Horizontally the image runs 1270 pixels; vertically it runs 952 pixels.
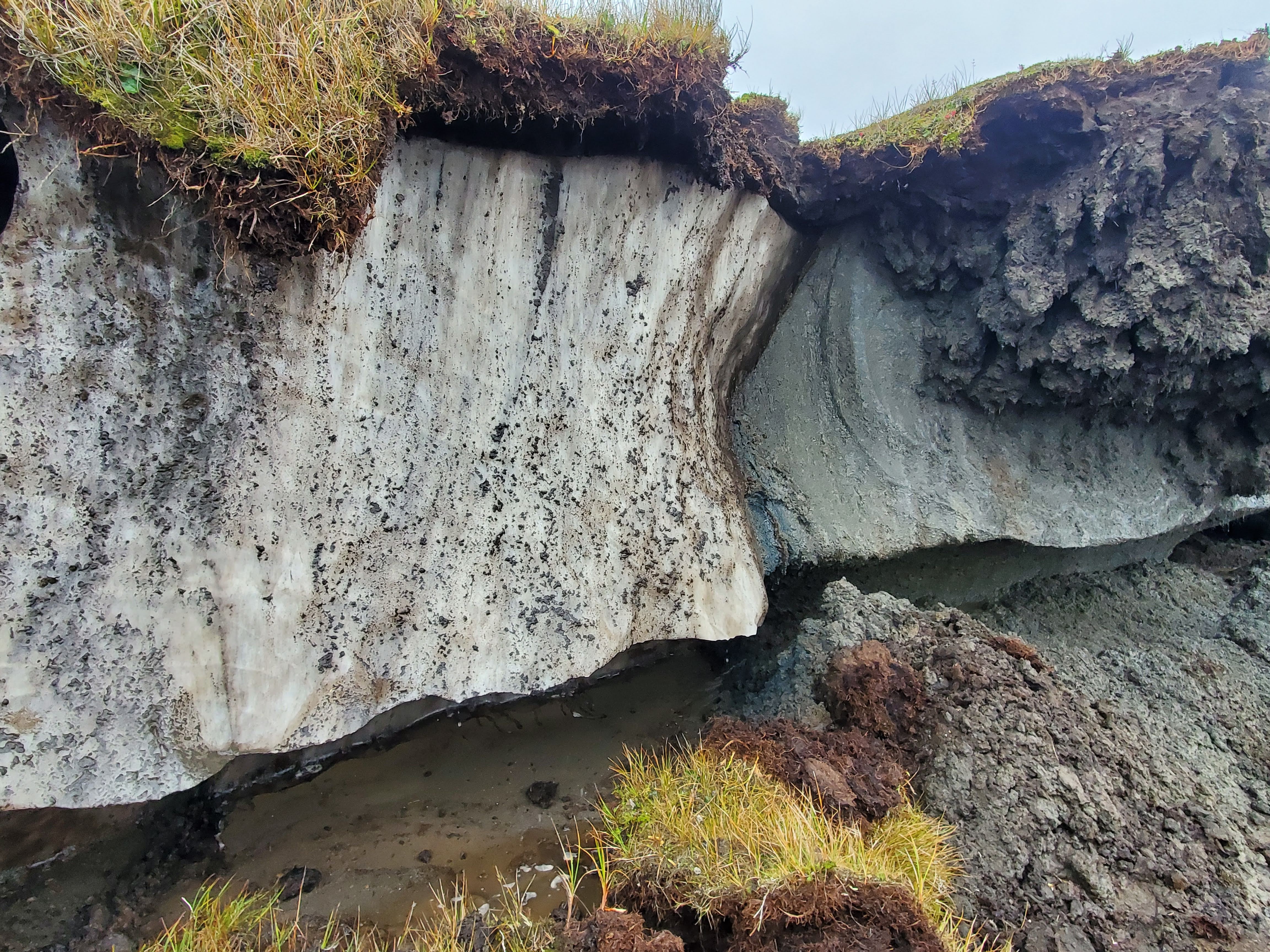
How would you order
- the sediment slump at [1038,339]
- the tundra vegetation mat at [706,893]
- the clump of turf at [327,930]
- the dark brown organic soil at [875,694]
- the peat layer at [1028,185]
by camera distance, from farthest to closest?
the sediment slump at [1038,339], the dark brown organic soil at [875,694], the peat layer at [1028,185], the clump of turf at [327,930], the tundra vegetation mat at [706,893]

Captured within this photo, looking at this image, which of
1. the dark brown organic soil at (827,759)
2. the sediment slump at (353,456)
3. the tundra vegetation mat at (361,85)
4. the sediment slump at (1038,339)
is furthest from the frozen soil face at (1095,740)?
the tundra vegetation mat at (361,85)

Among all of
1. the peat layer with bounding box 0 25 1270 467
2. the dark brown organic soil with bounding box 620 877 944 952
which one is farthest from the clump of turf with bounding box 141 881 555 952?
the peat layer with bounding box 0 25 1270 467

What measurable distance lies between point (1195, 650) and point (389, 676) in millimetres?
4702

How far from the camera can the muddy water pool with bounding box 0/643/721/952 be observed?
2.80 meters

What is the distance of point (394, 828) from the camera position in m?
3.29

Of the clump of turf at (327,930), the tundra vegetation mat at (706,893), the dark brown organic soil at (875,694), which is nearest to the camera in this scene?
the tundra vegetation mat at (706,893)

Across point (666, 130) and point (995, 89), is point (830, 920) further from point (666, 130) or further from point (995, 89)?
point (995, 89)

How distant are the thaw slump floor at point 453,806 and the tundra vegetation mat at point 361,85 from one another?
2781 millimetres

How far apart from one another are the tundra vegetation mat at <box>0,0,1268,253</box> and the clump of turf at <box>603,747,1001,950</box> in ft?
8.81

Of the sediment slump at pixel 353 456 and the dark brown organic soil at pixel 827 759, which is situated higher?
the sediment slump at pixel 353 456

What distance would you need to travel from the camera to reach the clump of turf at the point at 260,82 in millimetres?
2070

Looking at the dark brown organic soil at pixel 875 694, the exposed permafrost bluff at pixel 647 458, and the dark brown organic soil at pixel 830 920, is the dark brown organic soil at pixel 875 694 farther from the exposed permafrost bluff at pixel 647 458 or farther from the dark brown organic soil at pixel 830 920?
the dark brown organic soil at pixel 830 920

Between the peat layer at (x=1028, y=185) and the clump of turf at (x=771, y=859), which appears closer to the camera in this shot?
the clump of turf at (x=771, y=859)

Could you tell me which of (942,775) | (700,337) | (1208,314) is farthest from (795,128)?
(942,775)
